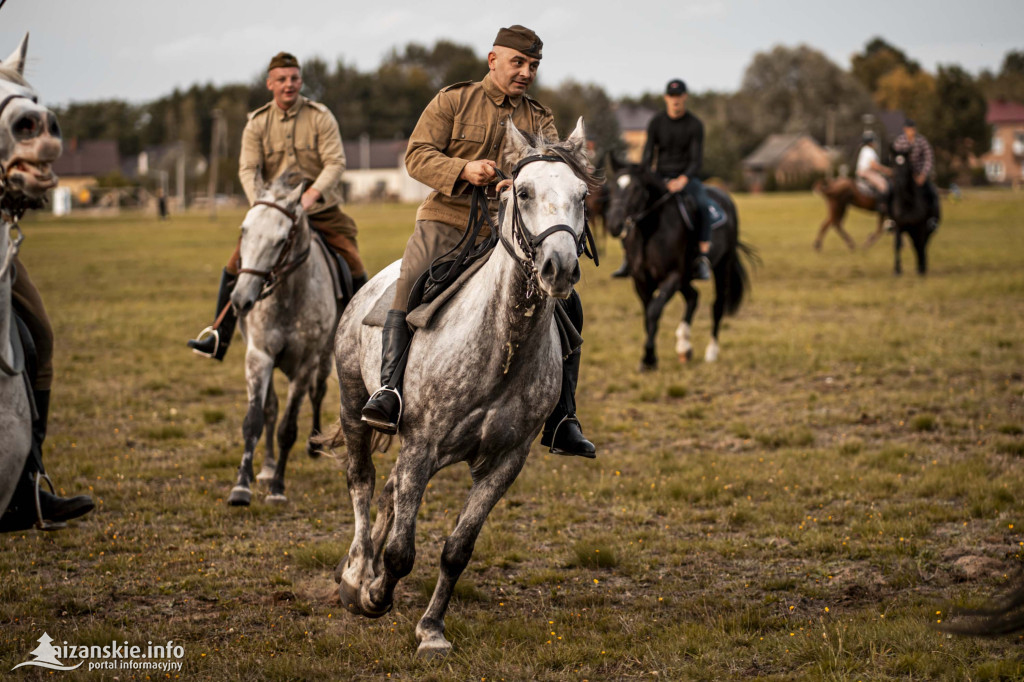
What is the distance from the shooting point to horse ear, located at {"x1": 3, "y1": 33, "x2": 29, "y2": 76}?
4.07 metres

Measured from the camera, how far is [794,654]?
4.86 m

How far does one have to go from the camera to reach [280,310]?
771 centimetres

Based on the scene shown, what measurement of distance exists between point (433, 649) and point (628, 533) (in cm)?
230

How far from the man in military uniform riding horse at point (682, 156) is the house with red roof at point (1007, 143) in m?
115

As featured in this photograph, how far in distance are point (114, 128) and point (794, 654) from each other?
137080mm

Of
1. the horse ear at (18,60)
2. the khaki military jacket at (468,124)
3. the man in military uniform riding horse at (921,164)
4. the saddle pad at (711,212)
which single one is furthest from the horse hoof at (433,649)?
the man in military uniform riding horse at (921,164)

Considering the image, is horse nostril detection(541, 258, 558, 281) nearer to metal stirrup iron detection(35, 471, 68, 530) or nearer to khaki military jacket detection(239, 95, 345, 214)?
metal stirrup iron detection(35, 471, 68, 530)

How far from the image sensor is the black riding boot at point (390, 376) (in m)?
4.89

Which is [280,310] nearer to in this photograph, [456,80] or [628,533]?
[628,533]

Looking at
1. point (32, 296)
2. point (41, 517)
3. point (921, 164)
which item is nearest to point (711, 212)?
point (32, 296)

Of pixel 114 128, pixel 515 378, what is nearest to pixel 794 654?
pixel 515 378

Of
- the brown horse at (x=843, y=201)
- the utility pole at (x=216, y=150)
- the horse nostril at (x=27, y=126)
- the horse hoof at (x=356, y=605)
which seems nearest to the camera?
the horse nostril at (x=27, y=126)

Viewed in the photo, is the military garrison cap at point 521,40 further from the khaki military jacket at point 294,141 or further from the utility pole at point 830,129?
the utility pole at point 830,129

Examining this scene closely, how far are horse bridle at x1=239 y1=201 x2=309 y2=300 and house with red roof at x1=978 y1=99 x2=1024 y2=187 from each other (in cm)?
12181
